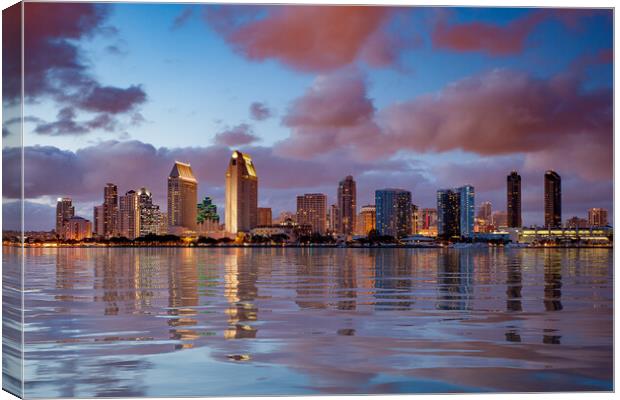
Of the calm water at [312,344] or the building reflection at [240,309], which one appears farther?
the building reflection at [240,309]

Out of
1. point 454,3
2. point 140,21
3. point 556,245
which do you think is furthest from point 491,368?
point 556,245

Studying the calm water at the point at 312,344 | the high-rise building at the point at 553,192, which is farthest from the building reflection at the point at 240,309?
the high-rise building at the point at 553,192

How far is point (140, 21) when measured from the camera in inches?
1359

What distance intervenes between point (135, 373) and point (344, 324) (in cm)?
510

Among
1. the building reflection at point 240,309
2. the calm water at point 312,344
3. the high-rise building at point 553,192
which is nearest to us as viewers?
the calm water at point 312,344

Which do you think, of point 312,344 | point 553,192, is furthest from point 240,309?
point 553,192

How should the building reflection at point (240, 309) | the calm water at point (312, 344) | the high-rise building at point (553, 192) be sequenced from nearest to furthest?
the calm water at point (312, 344) < the building reflection at point (240, 309) < the high-rise building at point (553, 192)

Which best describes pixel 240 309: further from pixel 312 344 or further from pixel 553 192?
pixel 553 192

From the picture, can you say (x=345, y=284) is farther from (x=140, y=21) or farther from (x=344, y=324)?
(x=140, y=21)

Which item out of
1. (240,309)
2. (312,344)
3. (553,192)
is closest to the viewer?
Result: (312,344)

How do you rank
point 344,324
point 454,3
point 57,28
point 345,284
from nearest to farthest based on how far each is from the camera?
point 454,3
point 344,324
point 57,28
point 345,284

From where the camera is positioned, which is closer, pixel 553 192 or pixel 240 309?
pixel 240 309

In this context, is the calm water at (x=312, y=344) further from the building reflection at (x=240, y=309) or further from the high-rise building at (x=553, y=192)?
the high-rise building at (x=553, y=192)

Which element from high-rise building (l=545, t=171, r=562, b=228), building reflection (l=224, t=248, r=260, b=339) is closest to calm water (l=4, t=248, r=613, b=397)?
building reflection (l=224, t=248, r=260, b=339)
